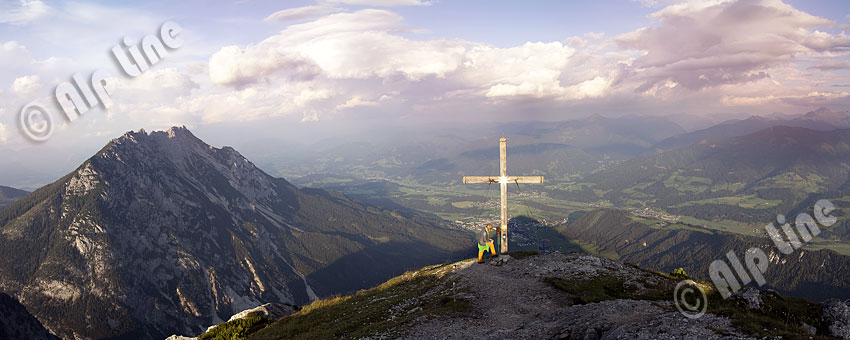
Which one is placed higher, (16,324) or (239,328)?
(16,324)

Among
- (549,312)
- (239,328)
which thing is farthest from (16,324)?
(549,312)

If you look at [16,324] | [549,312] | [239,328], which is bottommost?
[549,312]

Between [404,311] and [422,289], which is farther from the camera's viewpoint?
[422,289]

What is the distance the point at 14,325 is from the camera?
394ft

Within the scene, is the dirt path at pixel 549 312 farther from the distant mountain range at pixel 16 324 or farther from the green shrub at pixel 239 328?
the distant mountain range at pixel 16 324

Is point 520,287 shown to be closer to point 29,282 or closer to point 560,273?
point 560,273

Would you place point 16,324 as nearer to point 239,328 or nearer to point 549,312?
point 239,328

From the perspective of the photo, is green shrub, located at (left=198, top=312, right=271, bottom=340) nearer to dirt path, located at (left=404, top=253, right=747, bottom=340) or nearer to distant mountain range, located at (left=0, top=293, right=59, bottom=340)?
dirt path, located at (left=404, top=253, right=747, bottom=340)

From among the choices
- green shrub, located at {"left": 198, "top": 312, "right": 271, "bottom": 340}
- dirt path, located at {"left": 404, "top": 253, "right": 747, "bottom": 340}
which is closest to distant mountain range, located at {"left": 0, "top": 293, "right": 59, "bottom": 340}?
green shrub, located at {"left": 198, "top": 312, "right": 271, "bottom": 340}

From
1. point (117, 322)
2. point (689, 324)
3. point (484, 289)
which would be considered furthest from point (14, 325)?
point (689, 324)

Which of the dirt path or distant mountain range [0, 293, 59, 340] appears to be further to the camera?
distant mountain range [0, 293, 59, 340]

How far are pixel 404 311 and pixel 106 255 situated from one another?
235 meters

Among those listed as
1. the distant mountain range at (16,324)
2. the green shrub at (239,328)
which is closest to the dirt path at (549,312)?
the green shrub at (239,328)

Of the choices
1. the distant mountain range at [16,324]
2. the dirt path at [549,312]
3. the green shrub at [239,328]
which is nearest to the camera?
the dirt path at [549,312]
